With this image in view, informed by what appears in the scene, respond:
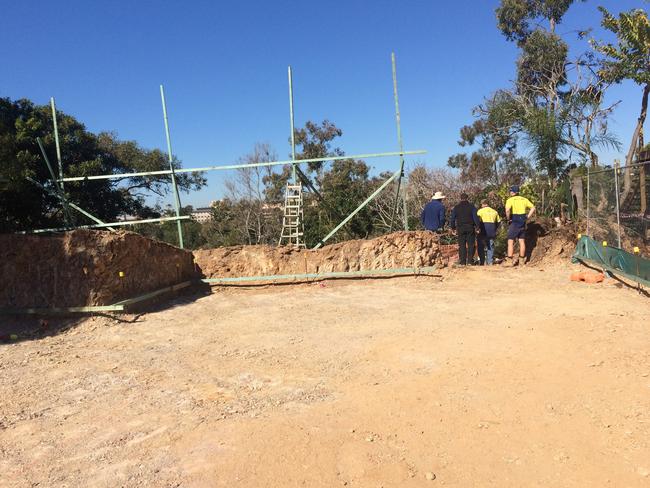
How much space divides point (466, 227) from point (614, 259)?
2.63 metres

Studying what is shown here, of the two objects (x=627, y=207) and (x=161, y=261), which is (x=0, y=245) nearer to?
(x=161, y=261)

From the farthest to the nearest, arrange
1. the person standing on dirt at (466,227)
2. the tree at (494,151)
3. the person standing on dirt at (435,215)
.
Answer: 1. the tree at (494,151)
2. the person standing on dirt at (435,215)
3. the person standing on dirt at (466,227)

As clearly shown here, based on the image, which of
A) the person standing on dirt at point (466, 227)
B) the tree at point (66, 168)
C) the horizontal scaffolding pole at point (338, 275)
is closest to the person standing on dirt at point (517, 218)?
the person standing on dirt at point (466, 227)

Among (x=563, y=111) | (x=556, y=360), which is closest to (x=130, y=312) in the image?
(x=556, y=360)

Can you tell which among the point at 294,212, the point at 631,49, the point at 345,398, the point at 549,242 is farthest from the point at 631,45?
the point at 345,398

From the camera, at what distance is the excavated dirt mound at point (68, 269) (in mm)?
6727

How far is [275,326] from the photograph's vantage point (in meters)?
6.00

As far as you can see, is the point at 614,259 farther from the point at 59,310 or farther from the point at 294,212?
the point at 59,310

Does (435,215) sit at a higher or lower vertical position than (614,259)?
higher

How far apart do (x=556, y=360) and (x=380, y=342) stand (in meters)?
1.73

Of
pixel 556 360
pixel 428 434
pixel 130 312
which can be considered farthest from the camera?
pixel 130 312

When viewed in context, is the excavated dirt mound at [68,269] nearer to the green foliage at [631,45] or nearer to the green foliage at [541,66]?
the green foliage at [631,45]

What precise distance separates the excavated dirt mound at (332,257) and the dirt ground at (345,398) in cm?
228

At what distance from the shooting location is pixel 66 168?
12.3 metres
